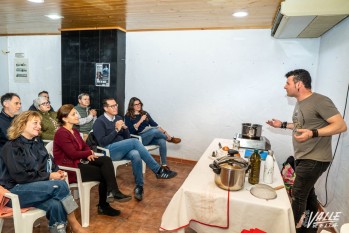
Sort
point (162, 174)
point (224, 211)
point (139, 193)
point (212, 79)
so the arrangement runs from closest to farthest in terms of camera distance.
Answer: point (224, 211)
point (139, 193)
point (162, 174)
point (212, 79)

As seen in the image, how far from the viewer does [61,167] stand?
7.55 feet

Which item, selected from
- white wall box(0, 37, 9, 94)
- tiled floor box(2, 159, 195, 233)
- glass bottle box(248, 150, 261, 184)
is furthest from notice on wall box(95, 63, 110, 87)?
glass bottle box(248, 150, 261, 184)

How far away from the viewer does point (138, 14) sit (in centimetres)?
313

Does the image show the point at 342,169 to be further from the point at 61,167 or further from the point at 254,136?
the point at 61,167

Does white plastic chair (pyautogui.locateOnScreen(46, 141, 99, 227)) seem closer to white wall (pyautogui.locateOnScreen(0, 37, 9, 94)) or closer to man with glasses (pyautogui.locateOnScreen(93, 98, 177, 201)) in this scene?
man with glasses (pyautogui.locateOnScreen(93, 98, 177, 201))

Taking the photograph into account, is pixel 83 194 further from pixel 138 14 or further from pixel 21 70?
pixel 21 70

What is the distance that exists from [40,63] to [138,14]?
2.79m

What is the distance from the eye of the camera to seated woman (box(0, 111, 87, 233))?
177cm

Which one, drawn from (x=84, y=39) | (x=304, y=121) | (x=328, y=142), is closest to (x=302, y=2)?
(x=304, y=121)

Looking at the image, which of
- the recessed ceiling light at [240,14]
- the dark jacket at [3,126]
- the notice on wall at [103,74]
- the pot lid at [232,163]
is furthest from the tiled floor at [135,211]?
the recessed ceiling light at [240,14]

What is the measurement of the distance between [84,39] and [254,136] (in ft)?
10.3

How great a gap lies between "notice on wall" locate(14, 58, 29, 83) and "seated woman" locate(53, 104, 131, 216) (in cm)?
339

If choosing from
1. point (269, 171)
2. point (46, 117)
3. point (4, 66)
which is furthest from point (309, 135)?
point (4, 66)
